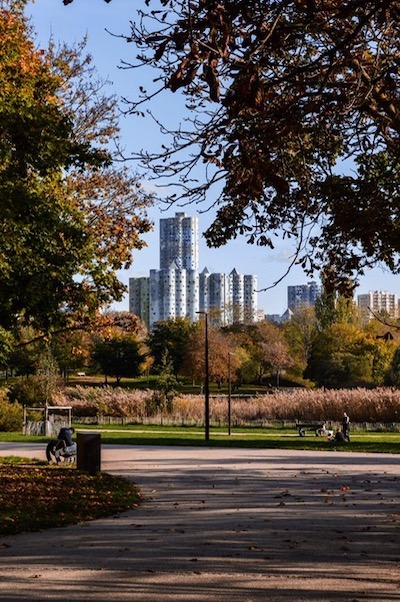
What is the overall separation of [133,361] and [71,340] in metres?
59.1

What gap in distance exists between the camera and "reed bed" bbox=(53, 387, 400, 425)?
4222 cm

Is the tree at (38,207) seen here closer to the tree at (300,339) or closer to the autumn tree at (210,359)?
the autumn tree at (210,359)

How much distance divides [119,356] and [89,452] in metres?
64.8

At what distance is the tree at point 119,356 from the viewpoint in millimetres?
82562

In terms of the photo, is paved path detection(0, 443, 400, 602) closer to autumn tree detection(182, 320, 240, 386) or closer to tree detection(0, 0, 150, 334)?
tree detection(0, 0, 150, 334)

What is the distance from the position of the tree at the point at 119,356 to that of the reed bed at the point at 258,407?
87.1 feet

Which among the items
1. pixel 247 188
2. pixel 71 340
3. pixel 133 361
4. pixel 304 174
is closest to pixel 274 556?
pixel 247 188

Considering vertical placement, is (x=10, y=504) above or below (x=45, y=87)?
below

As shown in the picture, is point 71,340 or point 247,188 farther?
point 71,340

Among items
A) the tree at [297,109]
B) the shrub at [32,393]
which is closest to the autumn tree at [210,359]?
the shrub at [32,393]

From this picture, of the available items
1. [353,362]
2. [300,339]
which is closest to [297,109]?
[353,362]

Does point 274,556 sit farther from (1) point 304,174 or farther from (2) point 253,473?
(2) point 253,473

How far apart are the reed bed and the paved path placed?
937 inches

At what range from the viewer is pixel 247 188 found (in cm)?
775
